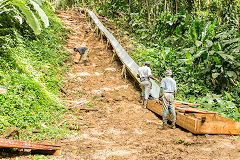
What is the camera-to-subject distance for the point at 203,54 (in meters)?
8.43

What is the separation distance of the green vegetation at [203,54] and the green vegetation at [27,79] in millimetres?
4725

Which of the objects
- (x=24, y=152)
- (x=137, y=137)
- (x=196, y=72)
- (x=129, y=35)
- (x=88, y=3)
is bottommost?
(x=137, y=137)

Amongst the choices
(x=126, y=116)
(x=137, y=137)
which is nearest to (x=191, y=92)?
(x=126, y=116)

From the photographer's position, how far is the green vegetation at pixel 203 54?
7.57 metres

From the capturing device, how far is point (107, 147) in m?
4.50

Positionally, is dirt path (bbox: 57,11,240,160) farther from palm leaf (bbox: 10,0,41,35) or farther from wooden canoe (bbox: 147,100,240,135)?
palm leaf (bbox: 10,0,41,35)

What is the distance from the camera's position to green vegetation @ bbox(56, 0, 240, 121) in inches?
298

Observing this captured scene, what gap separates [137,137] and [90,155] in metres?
1.54

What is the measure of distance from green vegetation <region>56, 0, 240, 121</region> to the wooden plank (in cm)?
510

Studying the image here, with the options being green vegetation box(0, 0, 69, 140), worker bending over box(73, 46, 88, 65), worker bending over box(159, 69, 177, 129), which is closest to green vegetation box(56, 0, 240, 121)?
worker bending over box(159, 69, 177, 129)

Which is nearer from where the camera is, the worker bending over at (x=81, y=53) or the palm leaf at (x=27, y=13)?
the palm leaf at (x=27, y=13)

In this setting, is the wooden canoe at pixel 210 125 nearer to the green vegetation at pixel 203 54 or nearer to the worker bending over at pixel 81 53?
the green vegetation at pixel 203 54

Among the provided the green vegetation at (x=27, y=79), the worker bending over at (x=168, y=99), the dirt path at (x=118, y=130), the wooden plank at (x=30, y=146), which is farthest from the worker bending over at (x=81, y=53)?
the wooden plank at (x=30, y=146)

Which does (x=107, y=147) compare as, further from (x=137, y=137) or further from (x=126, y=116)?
(x=126, y=116)
